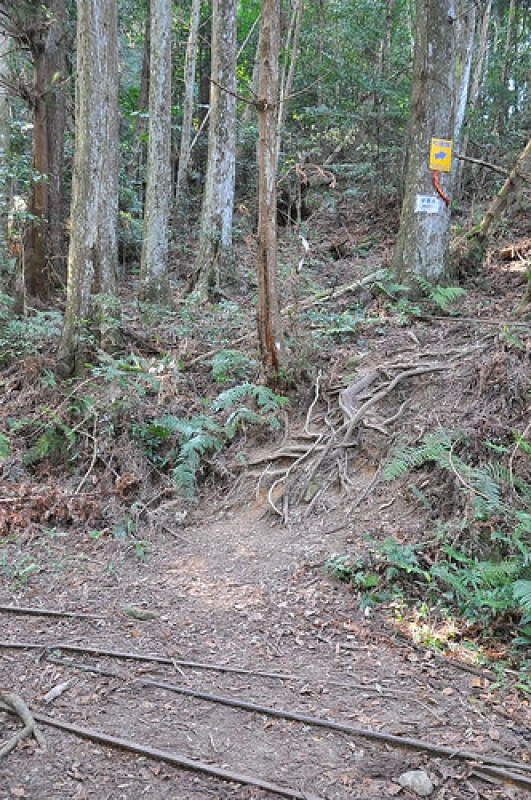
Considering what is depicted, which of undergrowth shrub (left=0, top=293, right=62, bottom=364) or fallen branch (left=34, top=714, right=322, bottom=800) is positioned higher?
undergrowth shrub (left=0, top=293, right=62, bottom=364)

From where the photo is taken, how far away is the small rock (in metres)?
2.97

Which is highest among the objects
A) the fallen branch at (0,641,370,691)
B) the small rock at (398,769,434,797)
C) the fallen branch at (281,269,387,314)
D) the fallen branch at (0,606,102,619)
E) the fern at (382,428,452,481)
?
the fallen branch at (281,269,387,314)

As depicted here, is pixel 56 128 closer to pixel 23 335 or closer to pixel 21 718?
pixel 23 335

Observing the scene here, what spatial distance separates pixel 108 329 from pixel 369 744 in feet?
21.7

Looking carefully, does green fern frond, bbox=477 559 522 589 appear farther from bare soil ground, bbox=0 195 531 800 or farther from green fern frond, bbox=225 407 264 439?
green fern frond, bbox=225 407 264 439

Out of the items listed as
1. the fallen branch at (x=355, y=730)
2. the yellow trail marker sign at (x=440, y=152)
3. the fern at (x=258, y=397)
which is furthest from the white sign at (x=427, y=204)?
the fallen branch at (x=355, y=730)

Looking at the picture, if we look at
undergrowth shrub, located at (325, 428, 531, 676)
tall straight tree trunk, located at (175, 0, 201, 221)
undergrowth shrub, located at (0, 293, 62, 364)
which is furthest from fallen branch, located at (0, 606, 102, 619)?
tall straight tree trunk, located at (175, 0, 201, 221)

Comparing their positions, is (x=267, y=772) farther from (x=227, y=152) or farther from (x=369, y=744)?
(x=227, y=152)

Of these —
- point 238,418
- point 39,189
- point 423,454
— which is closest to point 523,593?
point 423,454

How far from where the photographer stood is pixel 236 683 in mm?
4008

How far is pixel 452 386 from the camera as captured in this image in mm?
6527

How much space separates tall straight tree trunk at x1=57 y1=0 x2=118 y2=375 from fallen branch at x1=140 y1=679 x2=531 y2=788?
5627 mm

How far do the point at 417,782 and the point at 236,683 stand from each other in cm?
136

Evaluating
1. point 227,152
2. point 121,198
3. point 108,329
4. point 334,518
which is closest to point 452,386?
point 334,518
